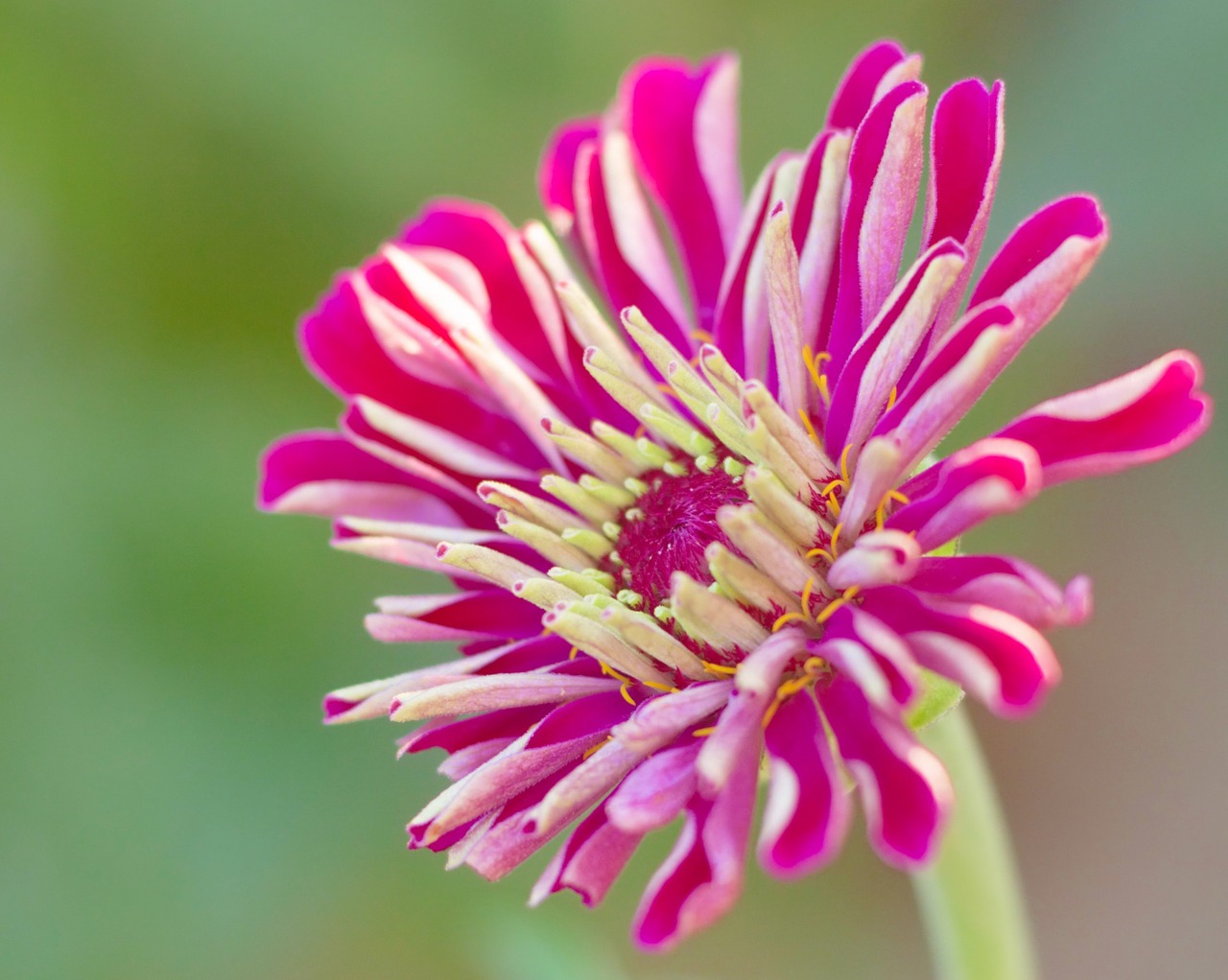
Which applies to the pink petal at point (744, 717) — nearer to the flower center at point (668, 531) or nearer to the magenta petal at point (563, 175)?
the flower center at point (668, 531)

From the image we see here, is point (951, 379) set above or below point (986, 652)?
above

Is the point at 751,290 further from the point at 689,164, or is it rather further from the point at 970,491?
the point at 970,491

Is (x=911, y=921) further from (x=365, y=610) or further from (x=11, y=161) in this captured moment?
(x=11, y=161)

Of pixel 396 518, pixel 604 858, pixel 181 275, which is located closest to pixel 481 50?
pixel 181 275

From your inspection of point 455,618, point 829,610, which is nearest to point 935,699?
point 829,610

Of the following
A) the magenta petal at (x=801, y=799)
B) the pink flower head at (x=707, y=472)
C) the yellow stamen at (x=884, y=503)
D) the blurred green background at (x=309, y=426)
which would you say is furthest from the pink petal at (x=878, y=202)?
the blurred green background at (x=309, y=426)
